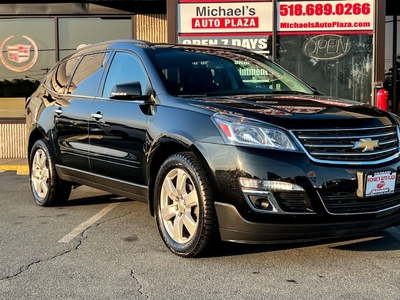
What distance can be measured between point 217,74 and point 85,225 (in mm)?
1992

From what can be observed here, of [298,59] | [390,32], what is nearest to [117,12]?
[298,59]

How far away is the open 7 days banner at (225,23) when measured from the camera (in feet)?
33.2

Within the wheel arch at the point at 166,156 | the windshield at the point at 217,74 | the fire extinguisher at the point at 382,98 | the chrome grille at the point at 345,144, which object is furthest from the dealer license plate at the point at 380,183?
the fire extinguisher at the point at 382,98

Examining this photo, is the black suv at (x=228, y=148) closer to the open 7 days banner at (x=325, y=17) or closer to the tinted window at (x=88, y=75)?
the tinted window at (x=88, y=75)

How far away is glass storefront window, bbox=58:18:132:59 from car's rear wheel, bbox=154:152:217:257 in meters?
7.43

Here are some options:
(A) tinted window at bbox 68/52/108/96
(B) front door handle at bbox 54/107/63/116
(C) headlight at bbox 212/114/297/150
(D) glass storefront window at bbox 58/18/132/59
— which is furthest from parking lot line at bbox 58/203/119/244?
(D) glass storefront window at bbox 58/18/132/59

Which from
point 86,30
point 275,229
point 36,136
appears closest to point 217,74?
point 275,229

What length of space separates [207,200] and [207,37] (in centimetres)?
664

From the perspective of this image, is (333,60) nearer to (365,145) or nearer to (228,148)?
(365,145)

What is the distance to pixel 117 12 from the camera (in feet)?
36.6

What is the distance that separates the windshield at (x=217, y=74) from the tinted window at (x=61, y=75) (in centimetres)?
156

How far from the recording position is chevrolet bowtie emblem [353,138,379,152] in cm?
398

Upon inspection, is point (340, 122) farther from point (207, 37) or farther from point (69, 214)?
point (207, 37)

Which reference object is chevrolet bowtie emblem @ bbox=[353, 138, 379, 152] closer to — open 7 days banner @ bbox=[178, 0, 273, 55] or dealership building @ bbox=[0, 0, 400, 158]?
dealership building @ bbox=[0, 0, 400, 158]
